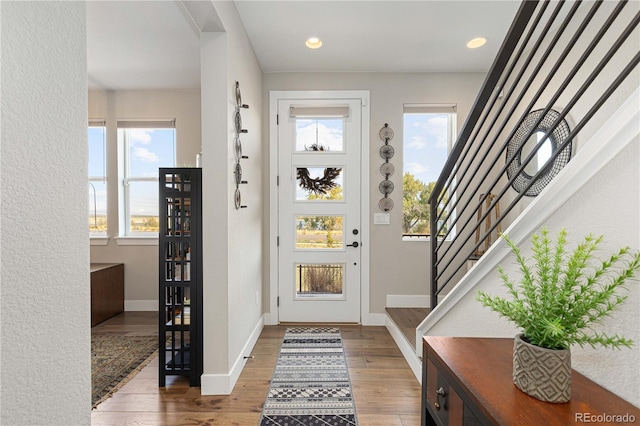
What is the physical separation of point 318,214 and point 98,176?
2831mm

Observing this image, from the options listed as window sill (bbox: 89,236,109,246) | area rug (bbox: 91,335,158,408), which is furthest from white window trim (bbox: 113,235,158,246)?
area rug (bbox: 91,335,158,408)

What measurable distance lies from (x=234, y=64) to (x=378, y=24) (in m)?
1.24

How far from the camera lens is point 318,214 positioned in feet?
11.7

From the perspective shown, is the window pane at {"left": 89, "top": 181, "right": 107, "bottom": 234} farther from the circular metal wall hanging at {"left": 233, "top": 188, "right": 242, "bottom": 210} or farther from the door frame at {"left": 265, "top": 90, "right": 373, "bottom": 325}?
the circular metal wall hanging at {"left": 233, "top": 188, "right": 242, "bottom": 210}

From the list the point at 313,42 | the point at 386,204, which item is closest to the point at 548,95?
the point at 386,204

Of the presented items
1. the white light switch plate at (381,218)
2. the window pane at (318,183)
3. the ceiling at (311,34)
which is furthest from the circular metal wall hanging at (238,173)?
the white light switch plate at (381,218)

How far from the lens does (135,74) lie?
3537mm

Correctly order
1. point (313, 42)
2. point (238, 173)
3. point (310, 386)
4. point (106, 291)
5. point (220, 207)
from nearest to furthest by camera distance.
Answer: point (220, 207) → point (310, 386) → point (238, 173) → point (313, 42) → point (106, 291)

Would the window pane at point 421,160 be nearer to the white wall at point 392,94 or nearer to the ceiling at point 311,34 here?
the white wall at point 392,94

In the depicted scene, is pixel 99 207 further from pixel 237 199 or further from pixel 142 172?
pixel 237 199

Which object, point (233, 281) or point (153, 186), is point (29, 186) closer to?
point (233, 281)

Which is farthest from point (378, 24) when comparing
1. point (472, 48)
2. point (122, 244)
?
point (122, 244)

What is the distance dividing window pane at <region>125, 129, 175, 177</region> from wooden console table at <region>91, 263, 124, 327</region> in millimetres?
1194

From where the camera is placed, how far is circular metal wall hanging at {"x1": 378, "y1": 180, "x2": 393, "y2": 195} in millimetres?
3486
